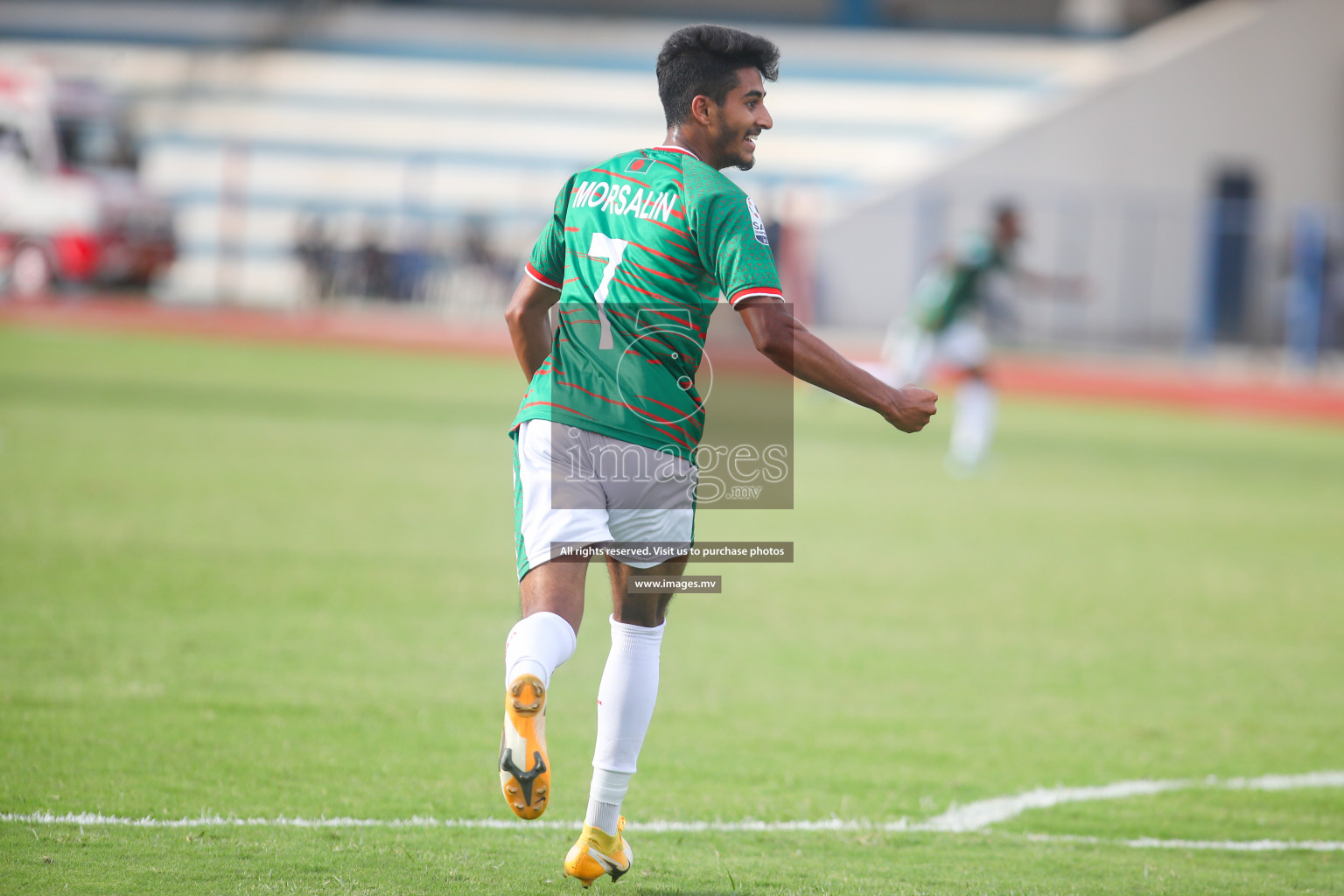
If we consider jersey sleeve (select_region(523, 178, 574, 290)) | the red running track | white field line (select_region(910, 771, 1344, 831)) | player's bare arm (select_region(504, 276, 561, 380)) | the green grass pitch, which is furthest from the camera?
the red running track

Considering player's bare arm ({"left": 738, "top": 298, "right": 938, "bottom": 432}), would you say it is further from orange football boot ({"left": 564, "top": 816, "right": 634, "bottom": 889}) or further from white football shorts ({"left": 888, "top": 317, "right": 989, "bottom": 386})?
white football shorts ({"left": 888, "top": 317, "right": 989, "bottom": 386})

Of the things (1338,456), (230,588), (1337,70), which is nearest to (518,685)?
Answer: (230,588)

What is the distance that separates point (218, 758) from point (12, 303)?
2238 cm

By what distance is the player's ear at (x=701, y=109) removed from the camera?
147 inches

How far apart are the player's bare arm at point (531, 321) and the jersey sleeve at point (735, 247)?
597 mm

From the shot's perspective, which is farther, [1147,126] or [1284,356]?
[1147,126]

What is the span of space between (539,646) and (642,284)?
932 millimetres

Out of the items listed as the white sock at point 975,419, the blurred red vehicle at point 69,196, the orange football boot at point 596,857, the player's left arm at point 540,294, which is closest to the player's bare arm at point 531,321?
the player's left arm at point 540,294

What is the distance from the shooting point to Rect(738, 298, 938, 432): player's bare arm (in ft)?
11.6

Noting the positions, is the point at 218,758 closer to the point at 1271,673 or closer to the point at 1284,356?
the point at 1271,673

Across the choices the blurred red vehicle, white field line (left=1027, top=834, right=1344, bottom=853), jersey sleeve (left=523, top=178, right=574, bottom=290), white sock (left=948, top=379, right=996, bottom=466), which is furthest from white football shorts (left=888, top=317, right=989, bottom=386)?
the blurred red vehicle

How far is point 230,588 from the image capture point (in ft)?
25.2

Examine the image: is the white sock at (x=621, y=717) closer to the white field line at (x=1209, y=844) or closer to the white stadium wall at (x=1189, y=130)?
the white field line at (x=1209, y=844)

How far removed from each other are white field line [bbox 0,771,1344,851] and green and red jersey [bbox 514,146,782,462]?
1.42 m
